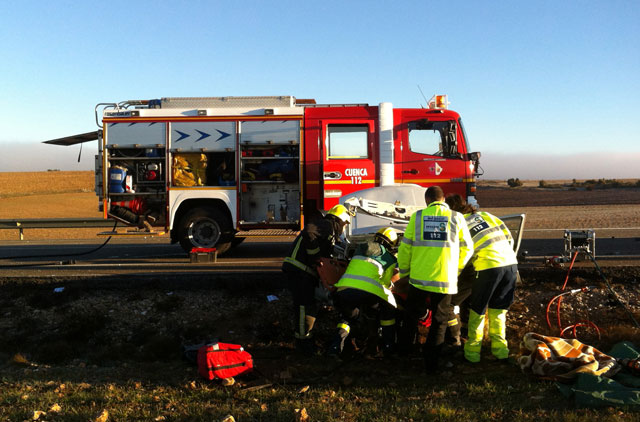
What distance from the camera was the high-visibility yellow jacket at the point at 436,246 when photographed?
501 cm

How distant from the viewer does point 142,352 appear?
22.9 feet

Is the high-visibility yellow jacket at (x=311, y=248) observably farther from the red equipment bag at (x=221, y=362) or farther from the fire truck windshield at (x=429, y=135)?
the fire truck windshield at (x=429, y=135)

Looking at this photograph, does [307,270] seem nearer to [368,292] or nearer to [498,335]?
[368,292]

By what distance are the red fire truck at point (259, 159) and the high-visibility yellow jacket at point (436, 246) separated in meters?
5.02

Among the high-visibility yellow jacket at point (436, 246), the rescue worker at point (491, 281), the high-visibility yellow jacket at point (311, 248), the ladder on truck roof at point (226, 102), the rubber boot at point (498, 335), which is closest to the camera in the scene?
the high-visibility yellow jacket at point (436, 246)

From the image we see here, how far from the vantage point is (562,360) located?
189 inches

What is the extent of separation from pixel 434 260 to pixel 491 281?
749 mm

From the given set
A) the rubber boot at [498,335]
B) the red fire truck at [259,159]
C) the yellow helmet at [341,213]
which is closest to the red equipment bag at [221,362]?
the yellow helmet at [341,213]

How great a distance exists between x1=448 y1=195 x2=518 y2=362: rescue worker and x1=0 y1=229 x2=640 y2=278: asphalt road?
12.5ft

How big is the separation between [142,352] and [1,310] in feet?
9.65

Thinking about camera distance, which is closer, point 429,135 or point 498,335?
point 498,335

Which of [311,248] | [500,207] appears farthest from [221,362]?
[500,207]

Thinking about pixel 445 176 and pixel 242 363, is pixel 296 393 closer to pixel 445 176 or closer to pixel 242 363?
pixel 242 363

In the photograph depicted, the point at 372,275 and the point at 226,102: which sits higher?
the point at 226,102
